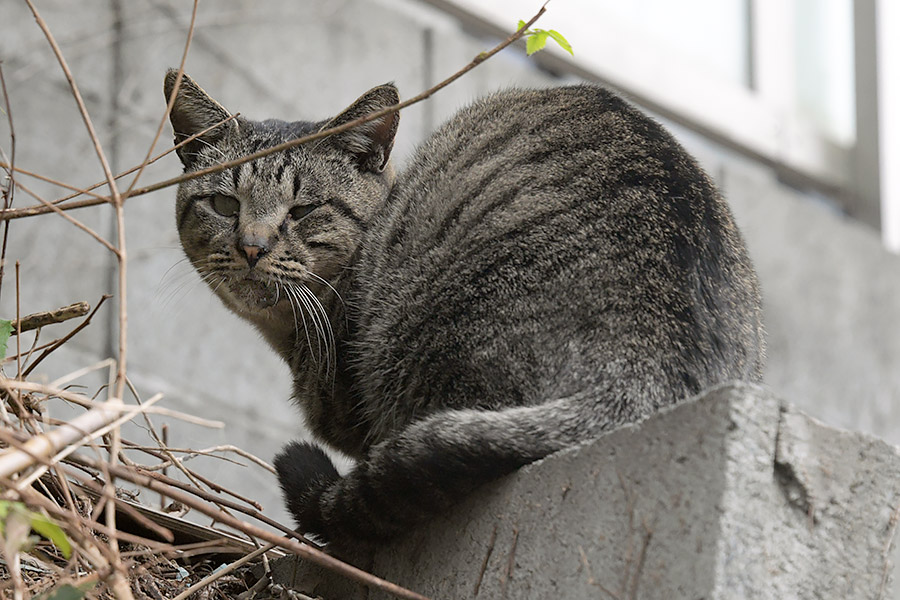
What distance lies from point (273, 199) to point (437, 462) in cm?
92

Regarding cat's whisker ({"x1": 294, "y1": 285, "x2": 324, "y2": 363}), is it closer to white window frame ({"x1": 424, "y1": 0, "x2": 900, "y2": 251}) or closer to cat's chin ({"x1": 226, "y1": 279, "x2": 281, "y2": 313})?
cat's chin ({"x1": 226, "y1": 279, "x2": 281, "y2": 313})

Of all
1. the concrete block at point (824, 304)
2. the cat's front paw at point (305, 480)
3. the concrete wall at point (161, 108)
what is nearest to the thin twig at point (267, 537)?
the cat's front paw at point (305, 480)

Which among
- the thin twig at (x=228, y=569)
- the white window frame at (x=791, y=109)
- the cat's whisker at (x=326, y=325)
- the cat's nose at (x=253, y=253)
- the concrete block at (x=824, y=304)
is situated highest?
the cat's nose at (x=253, y=253)

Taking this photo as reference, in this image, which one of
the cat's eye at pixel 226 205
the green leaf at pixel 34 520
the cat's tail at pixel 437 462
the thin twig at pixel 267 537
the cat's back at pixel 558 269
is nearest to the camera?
the green leaf at pixel 34 520

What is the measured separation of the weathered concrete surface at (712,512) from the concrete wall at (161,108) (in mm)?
1736

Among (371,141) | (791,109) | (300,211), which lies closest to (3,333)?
(300,211)

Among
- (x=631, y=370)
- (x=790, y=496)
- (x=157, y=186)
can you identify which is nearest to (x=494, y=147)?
(x=631, y=370)

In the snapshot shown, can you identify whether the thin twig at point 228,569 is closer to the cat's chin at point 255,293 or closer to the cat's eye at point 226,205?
the cat's chin at point 255,293

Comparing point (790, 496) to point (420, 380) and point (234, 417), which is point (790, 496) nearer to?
point (420, 380)

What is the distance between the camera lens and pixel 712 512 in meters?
1.39

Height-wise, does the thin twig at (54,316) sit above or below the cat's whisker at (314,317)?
above

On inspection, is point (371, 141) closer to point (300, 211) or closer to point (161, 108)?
point (300, 211)

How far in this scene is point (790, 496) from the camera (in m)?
1.46

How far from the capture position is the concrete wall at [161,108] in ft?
11.7
